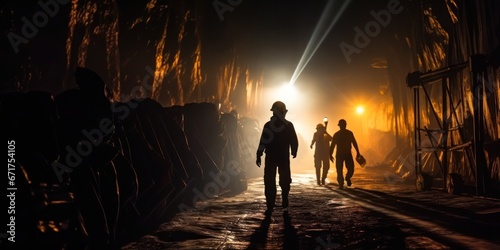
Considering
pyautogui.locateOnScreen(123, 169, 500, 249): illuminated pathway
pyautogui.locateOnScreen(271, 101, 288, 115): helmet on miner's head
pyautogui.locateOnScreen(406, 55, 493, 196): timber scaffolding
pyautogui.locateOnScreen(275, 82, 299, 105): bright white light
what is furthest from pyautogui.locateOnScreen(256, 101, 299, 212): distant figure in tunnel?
pyautogui.locateOnScreen(275, 82, 299, 105): bright white light

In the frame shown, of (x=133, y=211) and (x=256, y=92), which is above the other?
(x=256, y=92)

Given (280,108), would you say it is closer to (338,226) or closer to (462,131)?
(338,226)

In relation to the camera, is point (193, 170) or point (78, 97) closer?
point (78, 97)

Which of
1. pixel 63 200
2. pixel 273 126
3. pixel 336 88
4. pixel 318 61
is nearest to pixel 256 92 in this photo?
pixel 318 61

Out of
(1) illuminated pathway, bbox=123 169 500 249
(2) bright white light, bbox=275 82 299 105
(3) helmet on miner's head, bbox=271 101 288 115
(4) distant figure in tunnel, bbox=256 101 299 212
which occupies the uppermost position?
(2) bright white light, bbox=275 82 299 105

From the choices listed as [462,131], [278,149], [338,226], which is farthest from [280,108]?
[462,131]

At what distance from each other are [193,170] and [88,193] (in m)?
3.36

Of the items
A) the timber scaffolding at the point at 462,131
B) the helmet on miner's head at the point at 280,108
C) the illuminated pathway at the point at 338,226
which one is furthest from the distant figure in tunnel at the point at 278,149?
the timber scaffolding at the point at 462,131

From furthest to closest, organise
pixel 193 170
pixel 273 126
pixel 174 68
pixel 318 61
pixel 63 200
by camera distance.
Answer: pixel 318 61 < pixel 174 68 < pixel 273 126 < pixel 193 170 < pixel 63 200

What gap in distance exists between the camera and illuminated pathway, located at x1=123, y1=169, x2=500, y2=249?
4.00 metres

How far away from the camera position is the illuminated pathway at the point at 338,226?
13.1ft

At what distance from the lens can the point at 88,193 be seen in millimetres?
3557

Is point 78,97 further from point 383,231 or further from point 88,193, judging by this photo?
point 383,231

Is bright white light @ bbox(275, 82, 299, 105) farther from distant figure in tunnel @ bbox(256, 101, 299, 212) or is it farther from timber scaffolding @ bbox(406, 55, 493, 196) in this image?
distant figure in tunnel @ bbox(256, 101, 299, 212)
